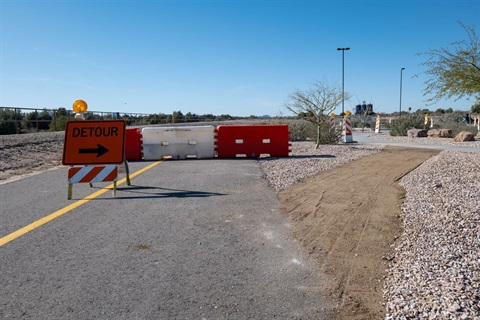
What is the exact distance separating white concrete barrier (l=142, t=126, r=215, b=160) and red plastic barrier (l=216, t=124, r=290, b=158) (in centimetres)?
37

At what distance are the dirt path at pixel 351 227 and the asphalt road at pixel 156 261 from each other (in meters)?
0.21

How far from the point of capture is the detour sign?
309 inches

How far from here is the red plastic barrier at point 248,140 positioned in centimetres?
1378

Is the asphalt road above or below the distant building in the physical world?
below

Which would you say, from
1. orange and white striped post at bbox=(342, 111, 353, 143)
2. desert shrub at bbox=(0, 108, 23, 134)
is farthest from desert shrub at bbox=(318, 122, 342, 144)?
desert shrub at bbox=(0, 108, 23, 134)

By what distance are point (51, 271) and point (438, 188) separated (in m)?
6.72

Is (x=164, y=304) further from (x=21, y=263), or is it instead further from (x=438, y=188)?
(x=438, y=188)

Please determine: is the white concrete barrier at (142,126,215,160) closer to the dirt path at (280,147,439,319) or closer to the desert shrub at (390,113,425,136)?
the dirt path at (280,147,439,319)

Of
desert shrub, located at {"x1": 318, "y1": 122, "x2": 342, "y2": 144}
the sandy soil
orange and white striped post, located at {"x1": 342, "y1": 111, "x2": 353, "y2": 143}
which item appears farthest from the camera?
orange and white striped post, located at {"x1": 342, "y1": 111, "x2": 353, "y2": 143}

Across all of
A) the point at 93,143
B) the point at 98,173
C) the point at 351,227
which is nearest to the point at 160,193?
the point at 98,173

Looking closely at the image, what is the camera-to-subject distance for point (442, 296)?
10.4ft

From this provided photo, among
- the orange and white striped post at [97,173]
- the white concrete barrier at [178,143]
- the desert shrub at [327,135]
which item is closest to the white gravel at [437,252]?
the orange and white striped post at [97,173]

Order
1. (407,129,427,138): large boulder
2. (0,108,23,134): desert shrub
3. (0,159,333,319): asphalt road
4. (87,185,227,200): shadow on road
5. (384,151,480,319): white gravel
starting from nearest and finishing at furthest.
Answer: (384,151,480,319): white gravel < (0,159,333,319): asphalt road < (87,185,227,200): shadow on road < (0,108,23,134): desert shrub < (407,129,427,138): large boulder

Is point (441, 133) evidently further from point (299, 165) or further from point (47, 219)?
point (47, 219)
